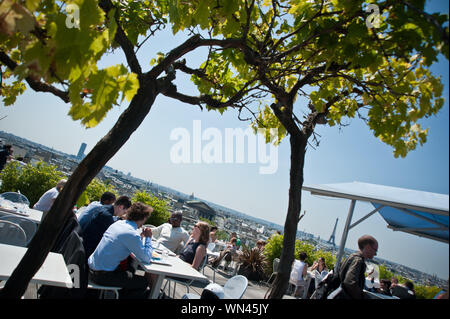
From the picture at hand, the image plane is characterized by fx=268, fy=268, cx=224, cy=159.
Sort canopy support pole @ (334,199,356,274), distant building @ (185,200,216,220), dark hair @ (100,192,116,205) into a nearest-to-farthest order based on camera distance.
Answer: canopy support pole @ (334,199,356,274) < dark hair @ (100,192,116,205) < distant building @ (185,200,216,220)

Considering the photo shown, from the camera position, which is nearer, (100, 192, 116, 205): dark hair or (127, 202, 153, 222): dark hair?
(127, 202, 153, 222): dark hair

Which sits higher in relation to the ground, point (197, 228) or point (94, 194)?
point (197, 228)

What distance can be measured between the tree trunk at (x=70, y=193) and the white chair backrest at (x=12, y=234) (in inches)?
81.7

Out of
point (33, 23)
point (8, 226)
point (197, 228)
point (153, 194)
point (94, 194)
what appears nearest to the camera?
point (33, 23)

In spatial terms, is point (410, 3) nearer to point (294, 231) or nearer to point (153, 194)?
point (294, 231)

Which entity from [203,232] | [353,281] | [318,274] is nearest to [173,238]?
[203,232]

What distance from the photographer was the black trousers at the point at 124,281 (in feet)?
10.3

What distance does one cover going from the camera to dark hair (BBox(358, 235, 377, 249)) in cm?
338

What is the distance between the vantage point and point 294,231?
2.29m

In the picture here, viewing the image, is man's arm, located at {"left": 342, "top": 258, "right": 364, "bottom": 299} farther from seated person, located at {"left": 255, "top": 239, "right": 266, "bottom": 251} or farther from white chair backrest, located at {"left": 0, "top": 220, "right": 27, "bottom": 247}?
seated person, located at {"left": 255, "top": 239, "right": 266, "bottom": 251}

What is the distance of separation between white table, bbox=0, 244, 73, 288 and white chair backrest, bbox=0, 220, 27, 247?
2.55 feet

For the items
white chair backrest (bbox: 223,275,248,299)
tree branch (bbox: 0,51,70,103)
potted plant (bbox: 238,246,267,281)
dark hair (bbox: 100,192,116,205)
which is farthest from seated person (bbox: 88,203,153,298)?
potted plant (bbox: 238,246,267,281)

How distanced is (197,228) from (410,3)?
4.29 metres
